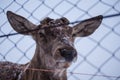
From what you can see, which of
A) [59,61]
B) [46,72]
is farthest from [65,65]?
[46,72]

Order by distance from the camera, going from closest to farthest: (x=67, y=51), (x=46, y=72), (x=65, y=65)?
(x=67, y=51), (x=65, y=65), (x=46, y=72)

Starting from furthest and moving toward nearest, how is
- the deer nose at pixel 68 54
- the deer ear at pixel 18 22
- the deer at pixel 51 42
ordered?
1. the deer ear at pixel 18 22
2. the deer at pixel 51 42
3. the deer nose at pixel 68 54

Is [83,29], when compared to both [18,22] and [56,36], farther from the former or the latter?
[18,22]

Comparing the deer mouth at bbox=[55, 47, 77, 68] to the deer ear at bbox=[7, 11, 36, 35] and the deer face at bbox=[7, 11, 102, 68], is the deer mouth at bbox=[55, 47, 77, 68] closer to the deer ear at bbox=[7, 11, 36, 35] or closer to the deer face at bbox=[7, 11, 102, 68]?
the deer face at bbox=[7, 11, 102, 68]

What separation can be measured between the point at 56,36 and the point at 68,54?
483mm

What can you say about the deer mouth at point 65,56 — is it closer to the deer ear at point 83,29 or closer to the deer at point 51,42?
the deer at point 51,42

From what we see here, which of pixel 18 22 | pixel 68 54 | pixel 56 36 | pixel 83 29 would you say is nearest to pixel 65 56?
pixel 68 54

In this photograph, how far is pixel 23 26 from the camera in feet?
12.1

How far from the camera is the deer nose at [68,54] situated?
2.97 metres

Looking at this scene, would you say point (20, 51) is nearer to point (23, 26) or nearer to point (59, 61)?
point (23, 26)

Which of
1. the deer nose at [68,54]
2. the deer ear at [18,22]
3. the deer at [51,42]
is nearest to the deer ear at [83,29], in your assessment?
the deer at [51,42]

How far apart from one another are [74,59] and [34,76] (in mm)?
848

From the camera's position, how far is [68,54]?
9.74ft

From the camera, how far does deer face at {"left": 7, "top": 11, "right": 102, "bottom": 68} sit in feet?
10.1
